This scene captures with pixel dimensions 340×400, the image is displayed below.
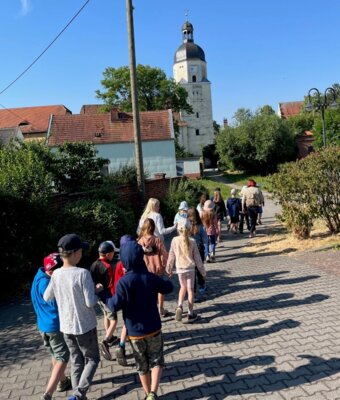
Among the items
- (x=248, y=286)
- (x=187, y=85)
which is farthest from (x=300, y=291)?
(x=187, y=85)

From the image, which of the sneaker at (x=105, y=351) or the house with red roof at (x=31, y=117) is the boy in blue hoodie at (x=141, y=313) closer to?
the sneaker at (x=105, y=351)

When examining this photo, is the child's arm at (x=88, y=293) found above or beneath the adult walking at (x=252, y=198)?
beneath

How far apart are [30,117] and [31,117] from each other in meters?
0.18

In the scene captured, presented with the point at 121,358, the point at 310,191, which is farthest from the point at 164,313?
the point at 310,191

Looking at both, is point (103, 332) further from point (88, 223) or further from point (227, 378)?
point (88, 223)

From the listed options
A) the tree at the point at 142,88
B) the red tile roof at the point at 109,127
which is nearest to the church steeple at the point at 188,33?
the tree at the point at 142,88

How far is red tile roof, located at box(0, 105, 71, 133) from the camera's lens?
→ 66438mm

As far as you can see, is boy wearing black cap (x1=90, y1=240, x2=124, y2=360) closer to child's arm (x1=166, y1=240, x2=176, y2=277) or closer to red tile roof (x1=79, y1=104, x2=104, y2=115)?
child's arm (x1=166, y1=240, x2=176, y2=277)

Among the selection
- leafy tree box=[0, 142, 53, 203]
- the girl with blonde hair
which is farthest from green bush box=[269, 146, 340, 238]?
leafy tree box=[0, 142, 53, 203]

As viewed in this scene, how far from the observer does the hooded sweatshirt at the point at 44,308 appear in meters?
3.82

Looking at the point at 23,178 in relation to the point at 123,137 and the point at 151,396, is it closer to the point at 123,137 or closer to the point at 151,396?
the point at 151,396

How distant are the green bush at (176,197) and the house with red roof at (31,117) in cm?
5214

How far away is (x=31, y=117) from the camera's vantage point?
69.1 meters

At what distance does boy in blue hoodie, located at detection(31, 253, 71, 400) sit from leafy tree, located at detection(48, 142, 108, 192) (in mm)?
7932
